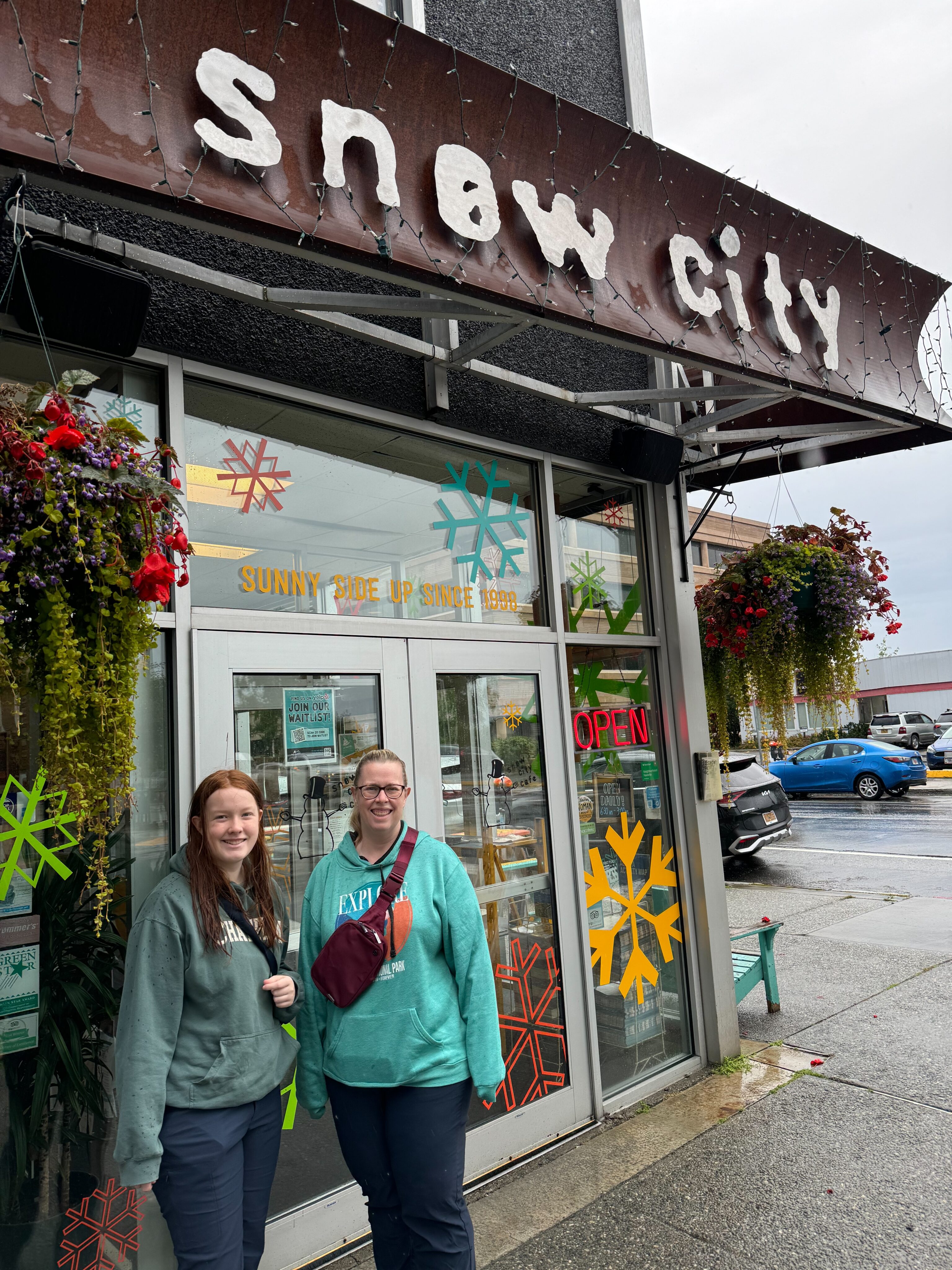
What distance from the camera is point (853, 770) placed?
19750 millimetres

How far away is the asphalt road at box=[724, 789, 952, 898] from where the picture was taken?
1062cm

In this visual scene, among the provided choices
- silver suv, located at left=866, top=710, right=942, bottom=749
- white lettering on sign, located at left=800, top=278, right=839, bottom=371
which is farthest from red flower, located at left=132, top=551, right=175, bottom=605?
silver suv, located at left=866, top=710, right=942, bottom=749

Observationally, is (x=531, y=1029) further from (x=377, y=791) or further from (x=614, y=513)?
(x=614, y=513)

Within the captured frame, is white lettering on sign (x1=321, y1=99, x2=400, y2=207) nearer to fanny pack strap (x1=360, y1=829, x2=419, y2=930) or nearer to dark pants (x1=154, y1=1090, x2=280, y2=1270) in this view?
fanny pack strap (x1=360, y1=829, x2=419, y2=930)

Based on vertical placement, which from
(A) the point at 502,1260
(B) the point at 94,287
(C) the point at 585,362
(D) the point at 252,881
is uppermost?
(C) the point at 585,362

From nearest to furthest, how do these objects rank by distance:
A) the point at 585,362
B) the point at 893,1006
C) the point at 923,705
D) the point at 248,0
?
the point at 248,0 < the point at 585,362 < the point at 893,1006 < the point at 923,705

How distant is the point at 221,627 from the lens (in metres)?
3.36

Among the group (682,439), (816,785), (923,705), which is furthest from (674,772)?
(923,705)

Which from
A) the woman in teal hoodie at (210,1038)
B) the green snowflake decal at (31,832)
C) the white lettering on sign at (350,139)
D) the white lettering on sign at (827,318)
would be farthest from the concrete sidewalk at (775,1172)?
the white lettering on sign at (350,139)

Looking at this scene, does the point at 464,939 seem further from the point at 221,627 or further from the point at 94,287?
the point at 94,287

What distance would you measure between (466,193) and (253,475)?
134cm

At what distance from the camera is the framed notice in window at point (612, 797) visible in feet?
15.8

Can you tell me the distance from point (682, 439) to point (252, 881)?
3.61 m

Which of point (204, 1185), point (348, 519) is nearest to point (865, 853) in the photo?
point (348, 519)
